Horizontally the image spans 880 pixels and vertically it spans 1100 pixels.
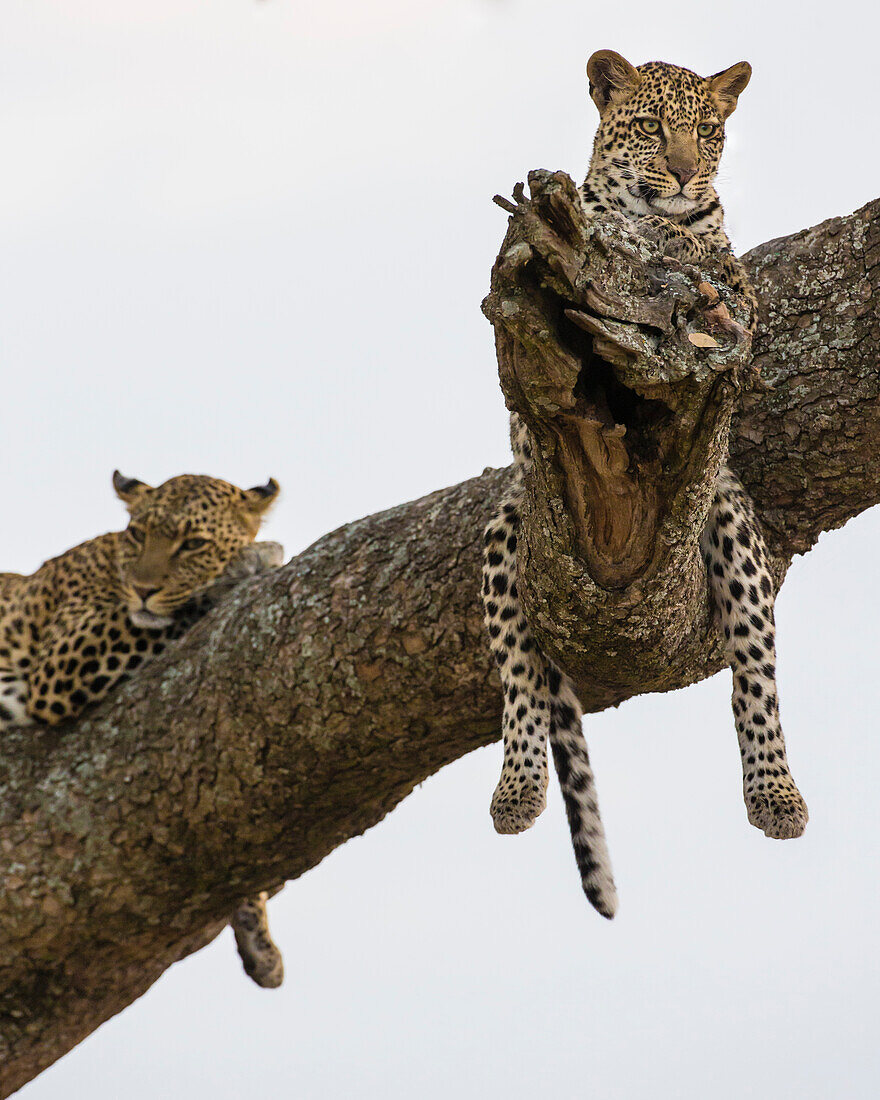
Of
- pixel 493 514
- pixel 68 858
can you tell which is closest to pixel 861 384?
pixel 493 514

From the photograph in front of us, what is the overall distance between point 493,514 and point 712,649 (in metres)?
1.22

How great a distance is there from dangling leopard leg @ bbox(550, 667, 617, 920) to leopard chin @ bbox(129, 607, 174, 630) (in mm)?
2818

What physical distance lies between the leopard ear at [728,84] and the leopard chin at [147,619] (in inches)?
150

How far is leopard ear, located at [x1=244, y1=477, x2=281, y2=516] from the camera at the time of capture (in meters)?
8.45

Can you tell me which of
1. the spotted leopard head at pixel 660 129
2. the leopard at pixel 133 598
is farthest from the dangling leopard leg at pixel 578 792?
the leopard at pixel 133 598

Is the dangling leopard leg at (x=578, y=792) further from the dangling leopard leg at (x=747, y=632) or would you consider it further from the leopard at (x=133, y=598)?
the leopard at (x=133, y=598)

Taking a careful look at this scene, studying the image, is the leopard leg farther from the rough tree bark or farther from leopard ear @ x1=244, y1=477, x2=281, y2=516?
leopard ear @ x1=244, y1=477, x2=281, y2=516

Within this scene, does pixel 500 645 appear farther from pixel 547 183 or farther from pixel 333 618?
pixel 547 183

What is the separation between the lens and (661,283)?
3938 mm

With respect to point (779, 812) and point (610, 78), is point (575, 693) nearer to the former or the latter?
point (779, 812)

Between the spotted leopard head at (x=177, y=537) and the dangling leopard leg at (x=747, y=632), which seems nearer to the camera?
the dangling leopard leg at (x=747, y=632)

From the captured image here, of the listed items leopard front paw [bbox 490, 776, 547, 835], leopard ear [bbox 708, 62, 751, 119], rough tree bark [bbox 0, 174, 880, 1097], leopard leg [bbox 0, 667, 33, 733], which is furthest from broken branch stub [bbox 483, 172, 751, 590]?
leopard leg [bbox 0, 667, 33, 733]

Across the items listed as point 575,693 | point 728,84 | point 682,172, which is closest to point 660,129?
point 682,172

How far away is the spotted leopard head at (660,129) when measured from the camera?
20.2 ft
